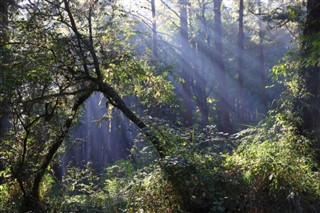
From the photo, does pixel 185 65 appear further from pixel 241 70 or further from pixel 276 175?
pixel 276 175

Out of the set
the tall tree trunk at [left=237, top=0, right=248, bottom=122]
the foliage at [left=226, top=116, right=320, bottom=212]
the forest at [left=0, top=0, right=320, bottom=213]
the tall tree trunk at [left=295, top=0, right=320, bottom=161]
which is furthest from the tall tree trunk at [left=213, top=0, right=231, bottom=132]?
the foliage at [left=226, top=116, right=320, bottom=212]

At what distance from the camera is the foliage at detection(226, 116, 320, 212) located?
4.73 m

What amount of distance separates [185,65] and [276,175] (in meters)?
20.0

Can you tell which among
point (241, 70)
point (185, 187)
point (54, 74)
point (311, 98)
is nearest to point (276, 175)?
point (185, 187)

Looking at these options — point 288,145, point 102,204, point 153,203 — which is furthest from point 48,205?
point 288,145

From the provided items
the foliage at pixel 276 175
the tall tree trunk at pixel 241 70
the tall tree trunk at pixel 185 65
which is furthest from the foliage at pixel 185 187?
the tall tree trunk at pixel 241 70

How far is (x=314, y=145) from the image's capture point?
20.7ft

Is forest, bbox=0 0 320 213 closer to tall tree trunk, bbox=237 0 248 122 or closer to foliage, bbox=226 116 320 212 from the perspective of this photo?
foliage, bbox=226 116 320 212

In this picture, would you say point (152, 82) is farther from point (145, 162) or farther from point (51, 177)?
point (145, 162)

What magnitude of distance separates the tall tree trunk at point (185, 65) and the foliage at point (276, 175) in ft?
45.7

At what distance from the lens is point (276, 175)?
15.9ft

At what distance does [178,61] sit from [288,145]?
21.4 m

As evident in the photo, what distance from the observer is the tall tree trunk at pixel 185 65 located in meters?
20.9

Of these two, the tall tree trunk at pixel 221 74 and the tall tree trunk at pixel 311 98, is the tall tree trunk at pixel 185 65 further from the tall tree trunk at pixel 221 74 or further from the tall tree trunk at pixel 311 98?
the tall tree trunk at pixel 311 98
